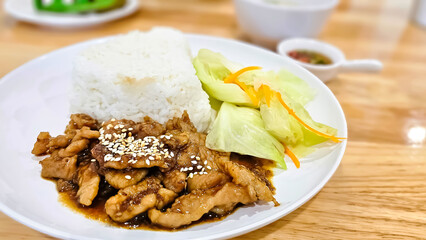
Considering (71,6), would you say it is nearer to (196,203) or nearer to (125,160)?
(125,160)

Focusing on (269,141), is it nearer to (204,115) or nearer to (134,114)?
(204,115)

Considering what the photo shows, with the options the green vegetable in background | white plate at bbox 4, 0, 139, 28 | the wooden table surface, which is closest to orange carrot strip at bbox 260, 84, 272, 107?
the wooden table surface

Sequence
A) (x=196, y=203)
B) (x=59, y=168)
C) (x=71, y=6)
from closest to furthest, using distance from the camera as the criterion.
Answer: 1. (x=196, y=203)
2. (x=59, y=168)
3. (x=71, y=6)

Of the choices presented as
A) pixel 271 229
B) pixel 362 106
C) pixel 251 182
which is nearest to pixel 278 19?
pixel 362 106

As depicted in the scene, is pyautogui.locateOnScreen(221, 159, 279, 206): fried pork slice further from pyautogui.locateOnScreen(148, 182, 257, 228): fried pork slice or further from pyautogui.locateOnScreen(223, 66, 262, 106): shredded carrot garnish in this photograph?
pyautogui.locateOnScreen(223, 66, 262, 106): shredded carrot garnish

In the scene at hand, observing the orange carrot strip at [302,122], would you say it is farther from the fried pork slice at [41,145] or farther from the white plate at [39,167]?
the fried pork slice at [41,145]

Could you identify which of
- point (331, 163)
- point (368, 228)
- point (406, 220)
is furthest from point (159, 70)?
point (406, 220)

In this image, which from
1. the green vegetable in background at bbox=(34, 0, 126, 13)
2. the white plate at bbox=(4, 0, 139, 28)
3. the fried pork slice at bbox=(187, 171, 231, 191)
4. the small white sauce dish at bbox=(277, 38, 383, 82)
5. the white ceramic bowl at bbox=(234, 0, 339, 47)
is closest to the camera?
the fried pork slice at bbox=(187, 171, 231, 191)
